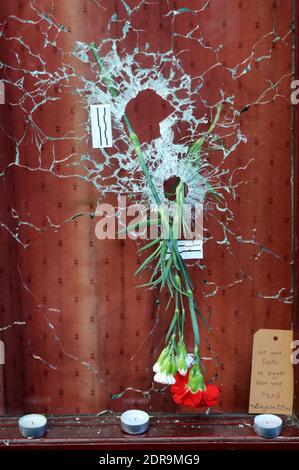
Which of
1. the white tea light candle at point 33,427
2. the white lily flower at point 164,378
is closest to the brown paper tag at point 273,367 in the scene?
the white lily flower at point 164,378

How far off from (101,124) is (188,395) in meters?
0.56

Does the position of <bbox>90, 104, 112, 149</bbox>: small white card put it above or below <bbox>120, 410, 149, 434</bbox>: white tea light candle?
above

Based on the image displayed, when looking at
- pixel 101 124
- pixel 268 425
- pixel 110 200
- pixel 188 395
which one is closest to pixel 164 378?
pixel 188 395

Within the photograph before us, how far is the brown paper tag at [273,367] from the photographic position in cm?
115

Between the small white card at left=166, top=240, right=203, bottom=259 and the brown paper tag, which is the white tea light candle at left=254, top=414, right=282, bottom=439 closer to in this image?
the brown paper tag

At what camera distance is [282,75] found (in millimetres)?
1113

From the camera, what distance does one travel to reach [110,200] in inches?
44.4

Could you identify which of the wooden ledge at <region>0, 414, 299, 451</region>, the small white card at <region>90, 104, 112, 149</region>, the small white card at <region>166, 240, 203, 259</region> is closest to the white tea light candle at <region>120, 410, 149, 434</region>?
the wooden ledge at <region>0, 414, 299, 451</region>

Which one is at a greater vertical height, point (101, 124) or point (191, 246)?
point (101, 124)

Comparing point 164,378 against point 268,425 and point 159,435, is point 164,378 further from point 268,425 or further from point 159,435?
point 268,425

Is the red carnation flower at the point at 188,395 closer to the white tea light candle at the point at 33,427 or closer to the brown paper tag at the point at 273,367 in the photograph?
the brown paper tag at the point at 273,367

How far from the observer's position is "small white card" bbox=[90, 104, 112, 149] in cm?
111

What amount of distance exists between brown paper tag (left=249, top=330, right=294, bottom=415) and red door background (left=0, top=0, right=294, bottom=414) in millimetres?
17
